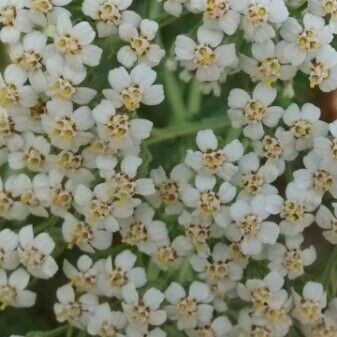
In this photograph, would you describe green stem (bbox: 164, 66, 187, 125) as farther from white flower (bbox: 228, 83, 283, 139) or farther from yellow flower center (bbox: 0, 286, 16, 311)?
yellow flower center (bbox: 0, 286, 16, 311)

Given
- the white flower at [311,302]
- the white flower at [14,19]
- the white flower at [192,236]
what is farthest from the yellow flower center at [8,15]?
the white flower at [311,302]

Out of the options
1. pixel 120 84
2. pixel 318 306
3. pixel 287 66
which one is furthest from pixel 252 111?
pixel 318 306

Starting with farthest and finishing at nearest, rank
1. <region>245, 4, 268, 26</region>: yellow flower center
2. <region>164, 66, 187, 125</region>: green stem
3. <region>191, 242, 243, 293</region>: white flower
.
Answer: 1. <region>164, 66, 187, 125</region>: green stem
2. <region>191, 242, 243, 293</region>: white flower
3. <region>245, 4, 268, 26</region>: yellow flower center

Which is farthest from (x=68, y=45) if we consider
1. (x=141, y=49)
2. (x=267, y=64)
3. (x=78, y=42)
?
(x=267, y=64)

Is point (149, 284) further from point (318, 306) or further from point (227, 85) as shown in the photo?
point (227, 85)

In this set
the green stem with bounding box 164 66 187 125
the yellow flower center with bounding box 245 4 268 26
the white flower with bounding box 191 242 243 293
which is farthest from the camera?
the green stem with bounding box 164 66 187 125

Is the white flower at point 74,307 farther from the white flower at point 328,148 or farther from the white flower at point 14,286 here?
the white flower at point 328,148

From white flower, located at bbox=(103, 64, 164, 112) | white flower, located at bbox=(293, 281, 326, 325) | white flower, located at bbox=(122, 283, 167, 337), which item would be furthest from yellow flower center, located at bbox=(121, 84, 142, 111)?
white flower, located at bbox=(293, 281, 326, 325)
